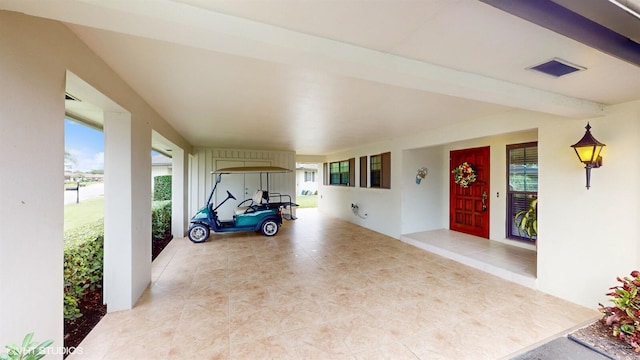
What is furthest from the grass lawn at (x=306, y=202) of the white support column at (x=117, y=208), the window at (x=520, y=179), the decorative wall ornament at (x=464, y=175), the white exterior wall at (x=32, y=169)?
the white exterior wall at (x=32, y=169)

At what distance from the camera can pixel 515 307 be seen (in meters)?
2.94

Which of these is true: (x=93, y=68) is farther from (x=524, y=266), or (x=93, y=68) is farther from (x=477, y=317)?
(x=524, y=266)

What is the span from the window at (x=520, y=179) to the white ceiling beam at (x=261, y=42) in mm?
3075

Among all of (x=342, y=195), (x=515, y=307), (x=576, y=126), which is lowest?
(x=515, y=307)

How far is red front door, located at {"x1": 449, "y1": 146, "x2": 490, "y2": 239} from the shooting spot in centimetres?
564

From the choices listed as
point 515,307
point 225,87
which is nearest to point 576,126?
point 515,307

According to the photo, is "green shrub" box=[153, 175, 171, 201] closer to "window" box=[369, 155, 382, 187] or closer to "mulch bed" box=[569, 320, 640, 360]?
"window" box=[369, 155, 382, 187]

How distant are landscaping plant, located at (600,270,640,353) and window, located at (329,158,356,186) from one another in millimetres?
6811

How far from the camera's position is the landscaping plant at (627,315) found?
1964 millimetres

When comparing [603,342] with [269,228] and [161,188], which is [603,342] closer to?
[269,228]

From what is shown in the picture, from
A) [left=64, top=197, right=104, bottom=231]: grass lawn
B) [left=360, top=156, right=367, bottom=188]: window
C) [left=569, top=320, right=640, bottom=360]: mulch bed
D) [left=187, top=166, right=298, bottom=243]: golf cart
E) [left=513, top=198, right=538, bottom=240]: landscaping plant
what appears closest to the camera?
[left=569, top=320, right=640, bottom=360]: mulch bed

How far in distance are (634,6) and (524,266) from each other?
153 inches

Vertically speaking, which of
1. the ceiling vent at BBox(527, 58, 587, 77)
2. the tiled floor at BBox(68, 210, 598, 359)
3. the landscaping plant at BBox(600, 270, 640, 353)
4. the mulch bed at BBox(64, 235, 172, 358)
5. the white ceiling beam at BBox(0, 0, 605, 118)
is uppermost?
the ceiling vent at BBox(527, 58, 587, 77)

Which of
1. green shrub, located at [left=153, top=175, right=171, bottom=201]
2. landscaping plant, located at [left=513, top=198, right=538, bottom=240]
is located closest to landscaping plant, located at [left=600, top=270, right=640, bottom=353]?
landscaping plant, located at [left=513, top=198, right=538, bottom=240]
